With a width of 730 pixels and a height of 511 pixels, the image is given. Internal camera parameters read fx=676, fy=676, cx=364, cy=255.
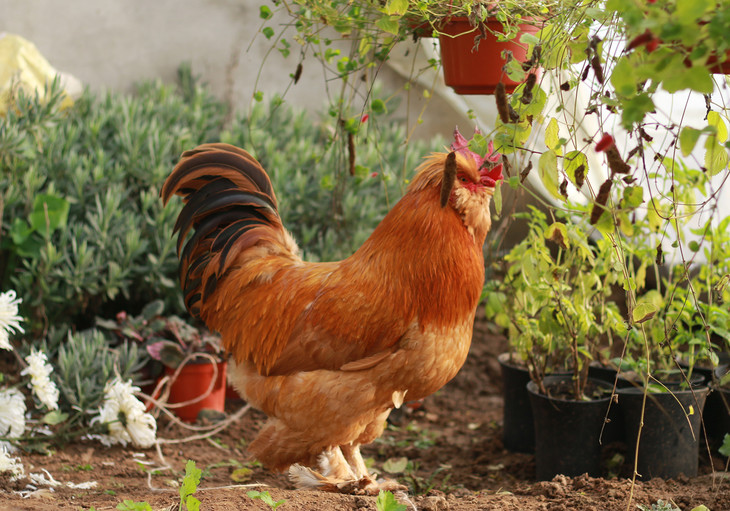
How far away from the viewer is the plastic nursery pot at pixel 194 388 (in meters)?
3.90

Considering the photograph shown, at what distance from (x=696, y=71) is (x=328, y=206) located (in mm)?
3579

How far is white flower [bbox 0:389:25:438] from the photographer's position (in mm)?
3062

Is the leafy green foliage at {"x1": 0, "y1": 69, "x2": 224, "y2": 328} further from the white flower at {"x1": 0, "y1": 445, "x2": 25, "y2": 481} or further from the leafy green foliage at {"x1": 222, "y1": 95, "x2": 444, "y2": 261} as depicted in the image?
the white flower at {"x1": 0, "y1": 445, "x2": 25, "y2": 481}

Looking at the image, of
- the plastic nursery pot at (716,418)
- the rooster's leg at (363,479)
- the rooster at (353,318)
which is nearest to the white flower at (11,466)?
the rooster at (353,318)

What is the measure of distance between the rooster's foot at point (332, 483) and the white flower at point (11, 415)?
53.0 inches

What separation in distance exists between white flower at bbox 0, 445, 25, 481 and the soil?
0.16ft

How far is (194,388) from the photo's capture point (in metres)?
3.95

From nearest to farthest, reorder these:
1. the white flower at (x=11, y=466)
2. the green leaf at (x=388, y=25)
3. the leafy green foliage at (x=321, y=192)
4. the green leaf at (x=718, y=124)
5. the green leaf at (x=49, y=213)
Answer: the green leaf at (x=718, y=124), the green leaf at (x=388, y=25), the white flower at (x=11, y=466), the green leaf at (x=49, y=213), the leafy green foliage at (x=321, y=192)

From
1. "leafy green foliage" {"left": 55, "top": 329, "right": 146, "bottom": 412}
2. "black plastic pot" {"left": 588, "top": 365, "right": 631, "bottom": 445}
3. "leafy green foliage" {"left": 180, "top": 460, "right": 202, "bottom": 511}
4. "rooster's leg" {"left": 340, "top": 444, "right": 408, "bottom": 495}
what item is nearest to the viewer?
"leafy green foliage" {"left": 180, "top": 460, "right": 202, "bottom": 511}

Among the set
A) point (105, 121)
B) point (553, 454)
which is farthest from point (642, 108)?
point (105, 121)

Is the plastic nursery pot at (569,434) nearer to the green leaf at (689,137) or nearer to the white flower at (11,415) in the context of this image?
the green leaf at (689,137)

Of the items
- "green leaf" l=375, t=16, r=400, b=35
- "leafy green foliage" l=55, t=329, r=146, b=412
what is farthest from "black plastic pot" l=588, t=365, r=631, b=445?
"leafy green foliage" l=55, t=329, r=146, b=412

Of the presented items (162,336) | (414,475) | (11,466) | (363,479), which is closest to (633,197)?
(363,479)

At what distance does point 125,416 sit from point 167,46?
4.14 metres
